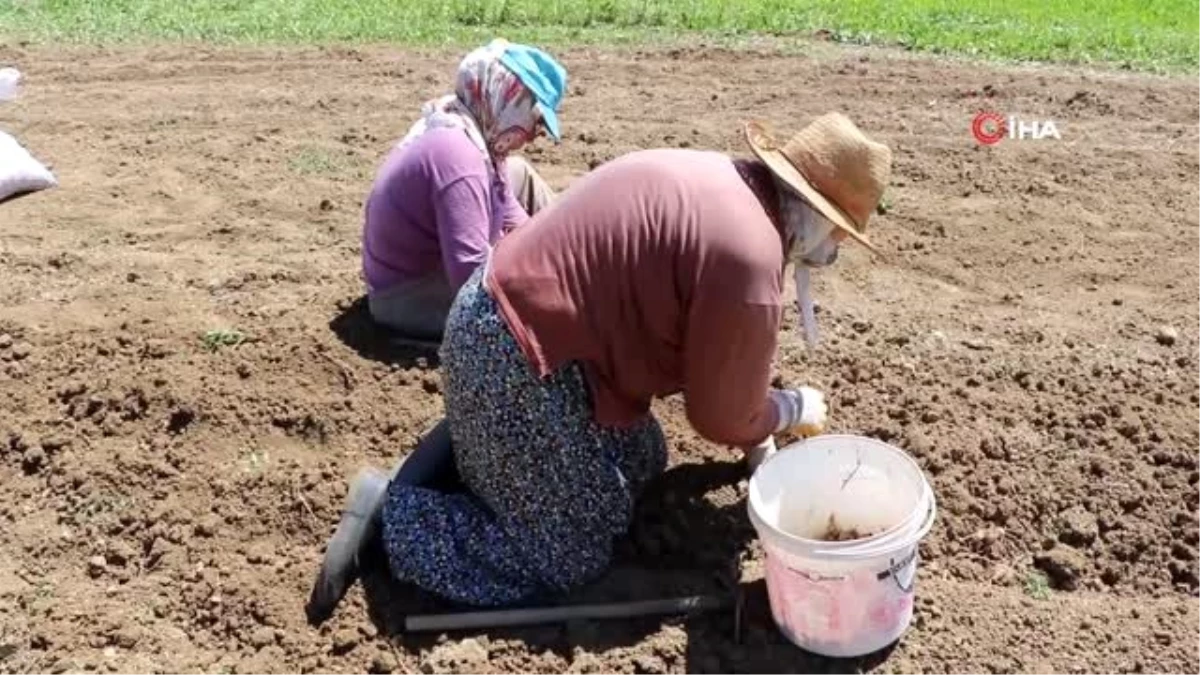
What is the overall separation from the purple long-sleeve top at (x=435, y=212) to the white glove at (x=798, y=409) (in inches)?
46.1

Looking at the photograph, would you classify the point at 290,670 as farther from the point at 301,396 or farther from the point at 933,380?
the point at 933,380

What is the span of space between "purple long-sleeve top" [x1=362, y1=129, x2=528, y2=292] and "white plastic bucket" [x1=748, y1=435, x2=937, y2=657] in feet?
4.18

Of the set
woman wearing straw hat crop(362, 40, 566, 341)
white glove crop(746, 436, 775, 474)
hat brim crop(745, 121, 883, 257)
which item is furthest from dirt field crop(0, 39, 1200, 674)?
hat brim crop(745, 121, 883, 257)

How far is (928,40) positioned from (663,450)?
497 centimetres

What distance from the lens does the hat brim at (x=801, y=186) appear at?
312 cm

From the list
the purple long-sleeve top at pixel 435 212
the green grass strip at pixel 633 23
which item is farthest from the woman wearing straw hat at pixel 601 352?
the green grass strip at pixel 633 23

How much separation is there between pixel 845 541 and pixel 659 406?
129 centimetres

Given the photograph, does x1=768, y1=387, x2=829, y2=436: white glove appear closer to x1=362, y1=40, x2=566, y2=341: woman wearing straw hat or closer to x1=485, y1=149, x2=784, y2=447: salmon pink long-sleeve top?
x1=485, y1=149, x2=784, y2=447: salmon pink long-sleeve top

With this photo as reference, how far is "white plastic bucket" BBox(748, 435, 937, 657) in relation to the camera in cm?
318

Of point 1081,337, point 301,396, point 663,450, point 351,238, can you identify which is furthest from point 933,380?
Result: point 351,238

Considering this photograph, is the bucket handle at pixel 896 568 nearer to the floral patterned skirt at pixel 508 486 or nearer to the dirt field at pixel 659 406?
the dirt field at pixel 659 406

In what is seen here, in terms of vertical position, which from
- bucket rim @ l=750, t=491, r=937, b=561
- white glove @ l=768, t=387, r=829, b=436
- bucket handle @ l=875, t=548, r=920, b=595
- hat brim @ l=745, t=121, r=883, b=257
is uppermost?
hat brim @ l=745, t=121, r=883, b=257

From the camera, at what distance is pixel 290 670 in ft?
11.5

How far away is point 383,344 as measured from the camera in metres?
4.69
